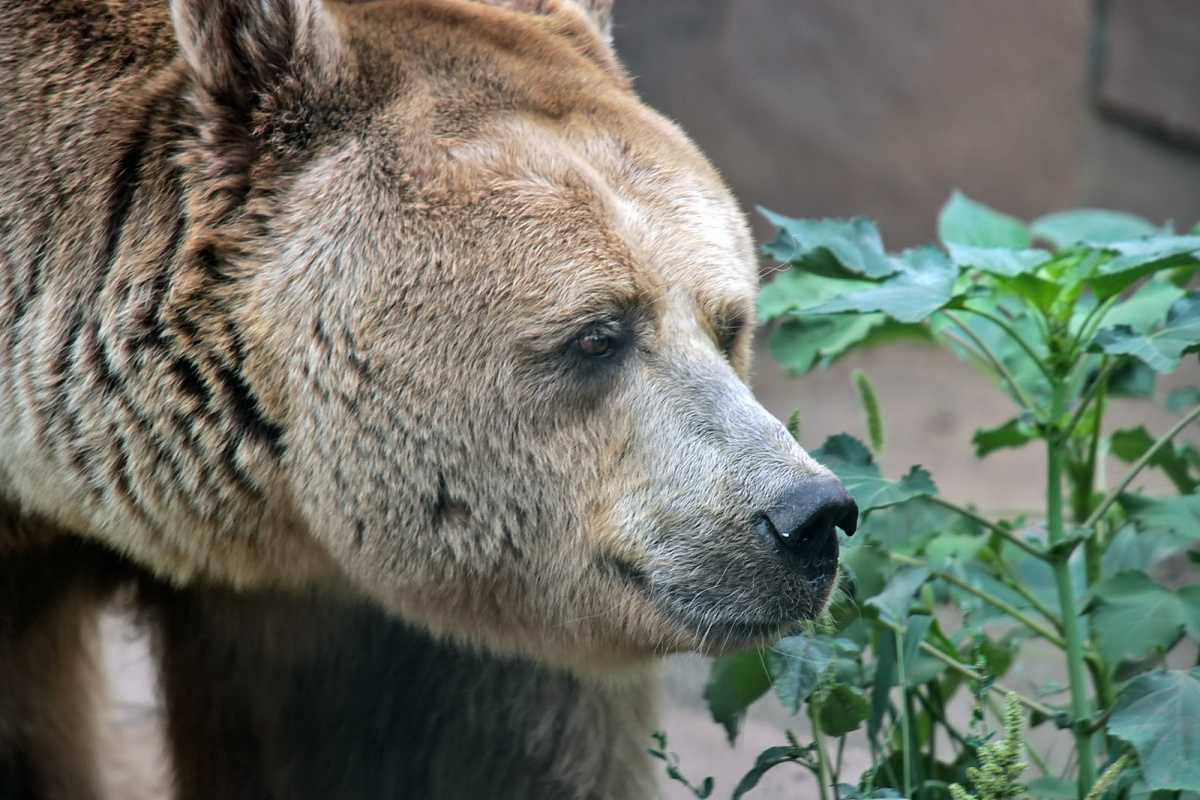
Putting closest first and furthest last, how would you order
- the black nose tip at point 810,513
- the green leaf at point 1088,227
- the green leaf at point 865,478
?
1. the black nose tip at point 810,513
2. the green leaf at point 865,478
3. the green leaf at point 1088,227

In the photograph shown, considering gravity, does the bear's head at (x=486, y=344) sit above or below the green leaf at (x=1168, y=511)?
above

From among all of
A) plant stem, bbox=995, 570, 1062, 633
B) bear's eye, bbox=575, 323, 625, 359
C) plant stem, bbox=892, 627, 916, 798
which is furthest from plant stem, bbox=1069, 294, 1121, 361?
bear's eye, bbox=575, 323, 625, 359

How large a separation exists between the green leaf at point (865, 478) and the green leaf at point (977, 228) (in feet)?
2.95

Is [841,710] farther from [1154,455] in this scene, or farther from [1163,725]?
[1154,455]

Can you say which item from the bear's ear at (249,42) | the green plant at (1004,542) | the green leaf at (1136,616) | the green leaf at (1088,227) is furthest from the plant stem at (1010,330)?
the bear's ear at (249,42)

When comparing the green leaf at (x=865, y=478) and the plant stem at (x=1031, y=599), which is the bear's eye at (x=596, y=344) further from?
the plant stem at (x=1031, y=599)

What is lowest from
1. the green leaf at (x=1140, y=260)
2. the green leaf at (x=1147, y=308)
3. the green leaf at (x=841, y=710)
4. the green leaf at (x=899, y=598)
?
the green leaf at (x=841, y=710)

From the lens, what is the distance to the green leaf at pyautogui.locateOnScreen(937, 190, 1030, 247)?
143 inches

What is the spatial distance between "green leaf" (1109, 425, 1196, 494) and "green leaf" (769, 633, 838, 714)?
3.35ft

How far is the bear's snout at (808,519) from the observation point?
92.2 inches

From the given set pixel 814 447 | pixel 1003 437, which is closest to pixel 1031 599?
pixel 1003 437

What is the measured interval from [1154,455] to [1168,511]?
10.1 inches

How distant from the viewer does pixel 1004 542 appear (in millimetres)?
3627

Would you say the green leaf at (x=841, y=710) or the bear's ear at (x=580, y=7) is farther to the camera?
the bear's ear at (x=580, y=7)
